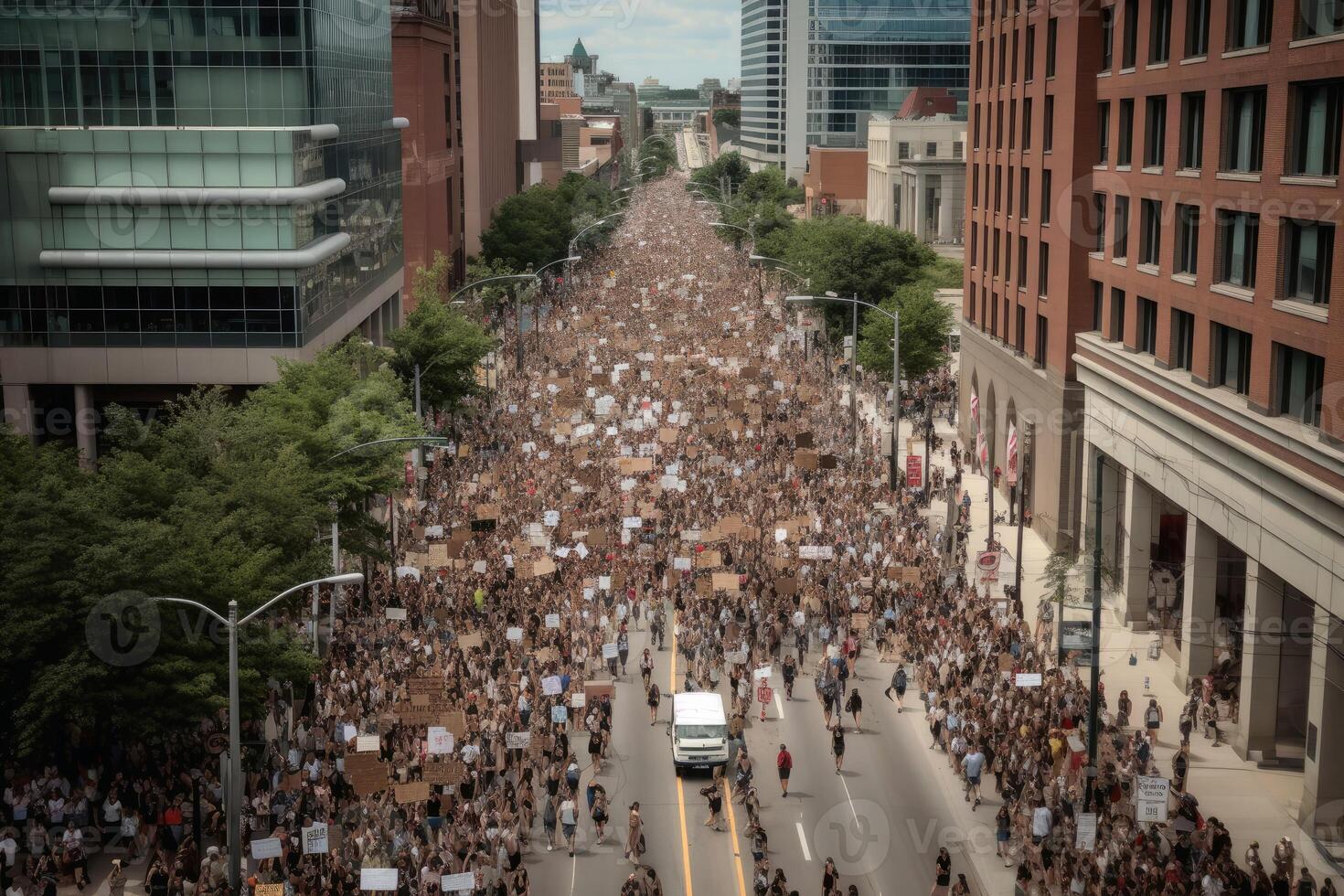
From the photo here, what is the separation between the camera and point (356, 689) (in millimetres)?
34406

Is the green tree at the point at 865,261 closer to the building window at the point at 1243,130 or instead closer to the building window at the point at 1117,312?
the building window at the point at 1117,312

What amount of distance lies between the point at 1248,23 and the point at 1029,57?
22.7 meters

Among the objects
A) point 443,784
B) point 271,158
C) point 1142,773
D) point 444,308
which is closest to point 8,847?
point 443,784

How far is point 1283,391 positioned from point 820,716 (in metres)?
12.8

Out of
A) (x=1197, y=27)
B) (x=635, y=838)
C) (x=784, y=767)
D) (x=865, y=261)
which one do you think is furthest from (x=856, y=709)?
(x=865, y=261)

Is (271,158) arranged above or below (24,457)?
above

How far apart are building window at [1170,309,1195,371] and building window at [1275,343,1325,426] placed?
21.7 ft

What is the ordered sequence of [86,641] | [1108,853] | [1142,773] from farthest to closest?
[1142,773]
[86,641]
[1108,853]

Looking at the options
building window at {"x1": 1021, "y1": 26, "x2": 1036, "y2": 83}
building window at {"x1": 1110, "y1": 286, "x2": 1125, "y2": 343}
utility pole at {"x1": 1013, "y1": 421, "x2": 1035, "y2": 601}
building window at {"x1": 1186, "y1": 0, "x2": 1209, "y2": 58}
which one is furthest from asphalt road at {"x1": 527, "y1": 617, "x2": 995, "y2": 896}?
building window at {"x1": 1021, "y1": 26, "x2": 1036, "y2": 83}

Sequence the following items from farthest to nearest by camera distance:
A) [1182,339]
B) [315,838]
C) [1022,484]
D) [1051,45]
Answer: [1051,45], [1022,484], [1182,339], [315,838]

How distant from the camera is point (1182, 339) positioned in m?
39.8

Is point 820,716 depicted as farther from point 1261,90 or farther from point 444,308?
point 444,308

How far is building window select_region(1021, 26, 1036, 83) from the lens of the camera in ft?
183

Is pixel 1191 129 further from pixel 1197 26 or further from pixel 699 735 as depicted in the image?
pixel 699 735
